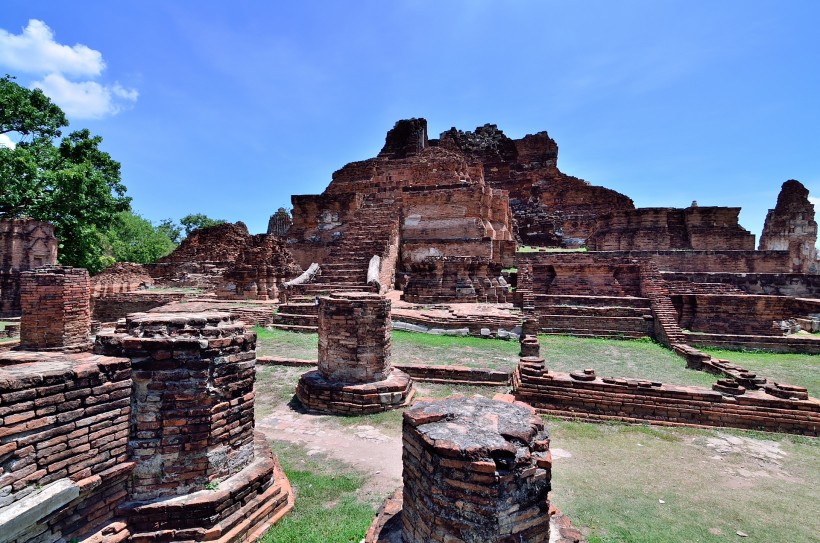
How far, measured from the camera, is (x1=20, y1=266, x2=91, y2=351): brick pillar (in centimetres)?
864

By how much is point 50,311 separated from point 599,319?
12.9 metres

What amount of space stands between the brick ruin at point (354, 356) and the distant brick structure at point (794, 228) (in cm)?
2324

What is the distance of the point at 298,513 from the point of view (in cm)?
362

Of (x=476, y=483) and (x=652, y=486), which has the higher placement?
(x=476, y=483)

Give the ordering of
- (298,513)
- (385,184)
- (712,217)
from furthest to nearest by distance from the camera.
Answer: (385,184) < (712,217) < (298,513)

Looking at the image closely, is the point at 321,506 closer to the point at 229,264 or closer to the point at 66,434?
the point at 66,434

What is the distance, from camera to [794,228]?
21.3 metres

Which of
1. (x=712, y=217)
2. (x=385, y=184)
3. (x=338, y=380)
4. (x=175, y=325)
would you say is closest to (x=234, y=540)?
(x=175, y=325)

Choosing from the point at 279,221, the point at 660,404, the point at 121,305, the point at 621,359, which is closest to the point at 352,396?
the point at 660,404

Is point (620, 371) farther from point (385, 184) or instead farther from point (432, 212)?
point (385, 184)

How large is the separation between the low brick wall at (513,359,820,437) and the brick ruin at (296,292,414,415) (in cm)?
201

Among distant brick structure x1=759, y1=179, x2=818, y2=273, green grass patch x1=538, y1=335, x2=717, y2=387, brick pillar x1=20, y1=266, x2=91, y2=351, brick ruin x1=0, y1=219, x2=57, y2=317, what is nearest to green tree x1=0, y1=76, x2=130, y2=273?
brick ruin x1=0, y1=219, x2=57, y2=317

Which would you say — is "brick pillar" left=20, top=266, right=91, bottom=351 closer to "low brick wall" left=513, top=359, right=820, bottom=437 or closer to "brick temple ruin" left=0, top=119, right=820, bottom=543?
"brick temple ruin" left=0, top=119, right=820, bottom=543

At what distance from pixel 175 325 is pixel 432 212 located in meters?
15.7
